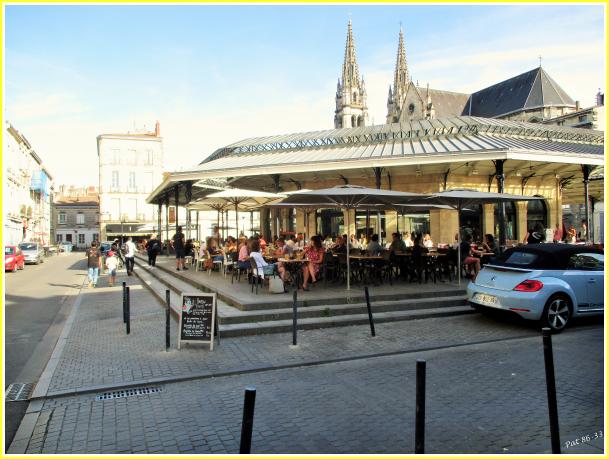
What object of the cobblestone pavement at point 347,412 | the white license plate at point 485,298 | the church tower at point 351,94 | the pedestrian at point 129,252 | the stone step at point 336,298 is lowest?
the cobblestone pavement at point 347,412

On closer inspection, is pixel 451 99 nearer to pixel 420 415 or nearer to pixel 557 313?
pixel 557 313

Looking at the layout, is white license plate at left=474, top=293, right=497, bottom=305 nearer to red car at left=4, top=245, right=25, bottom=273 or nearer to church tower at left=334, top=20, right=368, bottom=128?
red car at left=4, top=245, right=25, bottom=273

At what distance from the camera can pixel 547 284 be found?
8141 mm

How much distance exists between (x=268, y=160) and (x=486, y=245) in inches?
441

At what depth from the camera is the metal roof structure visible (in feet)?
54.6

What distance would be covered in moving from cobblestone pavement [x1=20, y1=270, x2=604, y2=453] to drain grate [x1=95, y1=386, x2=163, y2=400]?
119 mm

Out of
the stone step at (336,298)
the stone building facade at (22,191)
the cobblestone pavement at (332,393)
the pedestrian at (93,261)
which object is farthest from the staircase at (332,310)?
the stone building facade at (22,191)

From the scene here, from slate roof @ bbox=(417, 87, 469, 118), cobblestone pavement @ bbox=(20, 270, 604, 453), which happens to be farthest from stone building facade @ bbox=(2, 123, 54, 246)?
slate roof @ bbox=(417, 87, 469, 118)

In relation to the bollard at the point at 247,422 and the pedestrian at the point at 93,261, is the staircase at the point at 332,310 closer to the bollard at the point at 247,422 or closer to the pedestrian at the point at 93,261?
the bollard at the point at 247,422

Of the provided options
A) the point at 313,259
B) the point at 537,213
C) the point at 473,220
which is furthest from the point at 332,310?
the point at 537,213

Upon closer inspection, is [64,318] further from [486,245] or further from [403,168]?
[403,168]

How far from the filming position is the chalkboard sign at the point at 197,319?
7.37m

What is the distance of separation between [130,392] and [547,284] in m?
7.10

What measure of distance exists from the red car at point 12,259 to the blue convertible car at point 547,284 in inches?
1003
